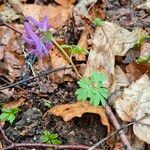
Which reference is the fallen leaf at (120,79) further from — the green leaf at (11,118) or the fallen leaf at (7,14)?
the fallen leaf at (7,14)

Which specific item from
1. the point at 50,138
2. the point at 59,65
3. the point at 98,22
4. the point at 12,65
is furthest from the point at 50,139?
the point at 98,22

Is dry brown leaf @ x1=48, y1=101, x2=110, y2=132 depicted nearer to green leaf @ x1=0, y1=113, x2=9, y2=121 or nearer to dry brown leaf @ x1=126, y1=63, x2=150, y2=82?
green leaf @ x1=0, y1=113, x2=9, y2=121

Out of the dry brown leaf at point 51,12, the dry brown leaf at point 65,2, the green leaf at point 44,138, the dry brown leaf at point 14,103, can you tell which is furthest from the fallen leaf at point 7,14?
the green leaf at point 44,138

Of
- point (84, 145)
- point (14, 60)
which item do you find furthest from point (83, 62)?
point (84, 145)

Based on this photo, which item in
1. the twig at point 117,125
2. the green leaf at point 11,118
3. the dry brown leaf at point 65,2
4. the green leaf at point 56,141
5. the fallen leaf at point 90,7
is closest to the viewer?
the twig at point 117,125

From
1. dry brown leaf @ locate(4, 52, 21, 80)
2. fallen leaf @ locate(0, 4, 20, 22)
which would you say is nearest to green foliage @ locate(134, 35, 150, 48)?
dry brown leaf @ locate(4, 52, 21, 80)

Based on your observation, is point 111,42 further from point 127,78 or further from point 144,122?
point 144,122
